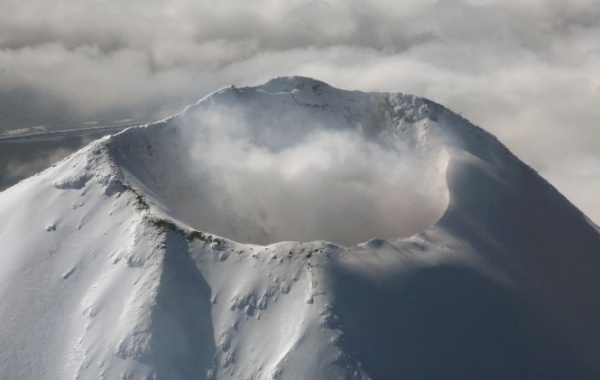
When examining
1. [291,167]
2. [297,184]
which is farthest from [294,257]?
[291,167]

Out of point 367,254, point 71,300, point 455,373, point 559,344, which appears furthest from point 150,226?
point 559,344

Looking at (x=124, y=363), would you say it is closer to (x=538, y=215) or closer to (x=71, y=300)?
(x=71, y=300)

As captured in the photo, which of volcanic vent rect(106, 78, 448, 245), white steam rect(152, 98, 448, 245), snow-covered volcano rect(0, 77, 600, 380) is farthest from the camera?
white steam rect(152, 98, 448, 245)

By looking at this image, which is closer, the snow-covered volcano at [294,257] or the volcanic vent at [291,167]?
the snow-covered volcano at [294,257]

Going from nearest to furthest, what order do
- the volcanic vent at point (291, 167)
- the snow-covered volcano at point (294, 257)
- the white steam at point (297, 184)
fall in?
the snow-covered volcano at point (294, 257) < the volcanic vent at point (291, 167) < the white steam at point (297, 184)

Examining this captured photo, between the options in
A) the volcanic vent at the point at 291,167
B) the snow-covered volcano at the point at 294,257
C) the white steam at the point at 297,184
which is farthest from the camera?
the white steam at the point at 297,184

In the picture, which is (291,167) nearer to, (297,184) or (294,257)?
(297,184)

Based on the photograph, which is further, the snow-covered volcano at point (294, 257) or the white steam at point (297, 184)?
the white steam at point (297, 184)

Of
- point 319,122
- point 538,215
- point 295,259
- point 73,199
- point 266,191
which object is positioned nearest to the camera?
point 295,259
